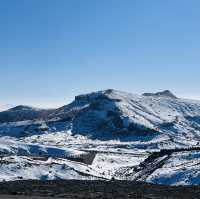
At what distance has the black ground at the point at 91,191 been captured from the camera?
1815 inches

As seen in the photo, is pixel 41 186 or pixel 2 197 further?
pixel 41 186

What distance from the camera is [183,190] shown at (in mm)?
51062

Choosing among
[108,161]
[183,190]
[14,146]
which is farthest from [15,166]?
[14,146]

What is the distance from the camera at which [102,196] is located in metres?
45.6

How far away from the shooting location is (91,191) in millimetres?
50000

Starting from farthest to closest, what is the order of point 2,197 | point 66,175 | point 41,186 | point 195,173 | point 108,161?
point 108,161
point 66,175
point 195,173
point 41,186
point 2,197

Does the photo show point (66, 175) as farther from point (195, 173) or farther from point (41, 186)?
point (41, 186)

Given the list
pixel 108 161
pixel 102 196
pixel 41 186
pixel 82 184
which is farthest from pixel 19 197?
pixel 108 161

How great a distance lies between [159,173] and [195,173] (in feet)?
33.0

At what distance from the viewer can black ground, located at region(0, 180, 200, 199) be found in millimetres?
46094

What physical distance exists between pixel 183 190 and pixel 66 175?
1207 inches

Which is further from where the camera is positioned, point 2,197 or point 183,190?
point 183,190

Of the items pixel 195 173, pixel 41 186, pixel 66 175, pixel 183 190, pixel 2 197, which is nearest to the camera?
pixel 2 197

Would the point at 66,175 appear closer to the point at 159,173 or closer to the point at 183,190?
the point at 159,173
